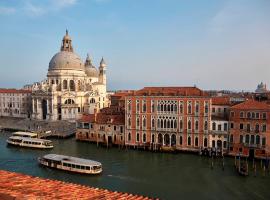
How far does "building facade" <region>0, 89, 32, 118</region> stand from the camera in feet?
235

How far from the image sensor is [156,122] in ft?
123

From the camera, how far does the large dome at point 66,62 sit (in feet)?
220

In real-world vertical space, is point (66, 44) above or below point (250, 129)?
above

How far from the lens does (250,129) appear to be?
107 feet

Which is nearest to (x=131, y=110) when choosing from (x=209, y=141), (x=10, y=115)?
(x=209, y=141)

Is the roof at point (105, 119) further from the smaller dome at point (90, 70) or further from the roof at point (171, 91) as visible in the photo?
the smaller dome at point (90, 70)

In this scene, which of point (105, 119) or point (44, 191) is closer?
point (44, 191)

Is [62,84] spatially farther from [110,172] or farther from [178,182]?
[178,182]

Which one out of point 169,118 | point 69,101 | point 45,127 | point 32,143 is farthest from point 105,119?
point 69,101

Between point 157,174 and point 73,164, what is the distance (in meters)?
8.58

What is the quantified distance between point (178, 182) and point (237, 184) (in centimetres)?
520

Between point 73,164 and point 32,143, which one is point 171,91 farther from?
point 32,143

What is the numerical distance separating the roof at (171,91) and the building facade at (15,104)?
4127cm

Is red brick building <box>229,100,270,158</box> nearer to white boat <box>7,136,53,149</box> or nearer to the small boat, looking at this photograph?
the small boat
